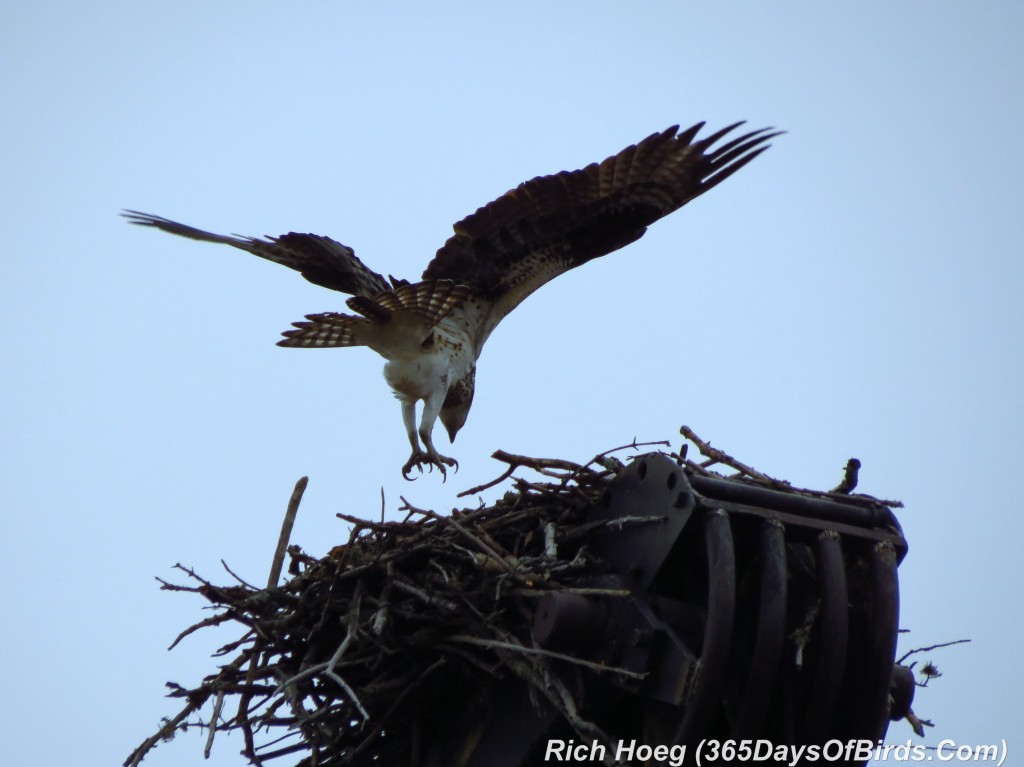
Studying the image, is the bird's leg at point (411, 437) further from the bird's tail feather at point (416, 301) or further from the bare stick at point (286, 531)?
the bare stick at point (286, 531)

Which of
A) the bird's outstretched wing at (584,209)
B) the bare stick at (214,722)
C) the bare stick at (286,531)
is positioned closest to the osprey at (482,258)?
the bird's outstretched wing at (584,209)

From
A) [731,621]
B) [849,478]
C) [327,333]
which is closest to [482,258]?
[327,333]

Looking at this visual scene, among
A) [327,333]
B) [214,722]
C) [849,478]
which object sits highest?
[327,333]

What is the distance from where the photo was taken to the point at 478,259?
263 inches

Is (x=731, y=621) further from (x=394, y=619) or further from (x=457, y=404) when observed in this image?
(x=457, y=404)

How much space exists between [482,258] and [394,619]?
9.86 feet

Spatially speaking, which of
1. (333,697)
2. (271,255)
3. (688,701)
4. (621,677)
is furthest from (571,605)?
(271,255)

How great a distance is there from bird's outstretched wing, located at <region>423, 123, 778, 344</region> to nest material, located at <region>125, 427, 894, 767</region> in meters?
2.33

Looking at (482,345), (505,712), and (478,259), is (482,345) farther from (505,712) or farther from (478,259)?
(505,712)

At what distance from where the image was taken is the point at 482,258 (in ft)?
21.9

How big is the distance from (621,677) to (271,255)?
133 inches

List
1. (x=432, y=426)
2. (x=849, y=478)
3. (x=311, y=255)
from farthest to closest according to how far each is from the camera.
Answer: (x=432, y=426)
(x=311, y=255)
(x=849, y=478)

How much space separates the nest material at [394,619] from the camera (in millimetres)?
3859

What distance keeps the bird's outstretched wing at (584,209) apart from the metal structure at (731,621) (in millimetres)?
3046
